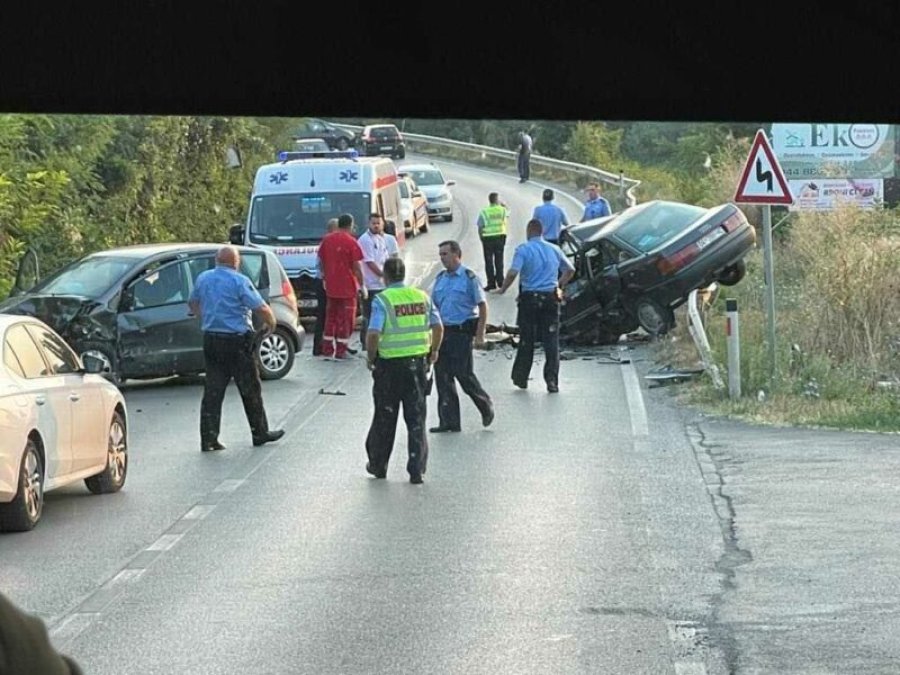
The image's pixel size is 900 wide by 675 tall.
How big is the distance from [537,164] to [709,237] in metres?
35.2

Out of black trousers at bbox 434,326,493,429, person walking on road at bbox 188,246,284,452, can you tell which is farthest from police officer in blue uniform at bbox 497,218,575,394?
person walking on road at bbox 188,246,284,452

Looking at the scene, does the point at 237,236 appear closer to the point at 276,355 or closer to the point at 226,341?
the point at 276,355

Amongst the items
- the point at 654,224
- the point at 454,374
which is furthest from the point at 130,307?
the point at 654,224

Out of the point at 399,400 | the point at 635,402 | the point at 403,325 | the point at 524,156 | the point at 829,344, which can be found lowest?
the point at 635,402

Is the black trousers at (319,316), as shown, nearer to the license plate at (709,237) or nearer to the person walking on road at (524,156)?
Result: the license plate at (709,237)

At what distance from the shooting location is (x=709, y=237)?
77.4 feet

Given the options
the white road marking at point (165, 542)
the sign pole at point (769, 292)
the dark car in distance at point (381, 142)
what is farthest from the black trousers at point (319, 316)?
the dark car in distance at point (381, 142)

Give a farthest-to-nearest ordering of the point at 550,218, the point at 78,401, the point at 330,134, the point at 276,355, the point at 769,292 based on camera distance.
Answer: the point at 330,134
the point at 550,218
the point at 276,355
the point at 769,292
the point at 78,401

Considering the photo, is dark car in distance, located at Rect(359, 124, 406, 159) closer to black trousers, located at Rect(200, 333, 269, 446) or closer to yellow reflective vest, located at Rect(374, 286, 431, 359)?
black trousers, located at Rect(200, 333, 269, 446)

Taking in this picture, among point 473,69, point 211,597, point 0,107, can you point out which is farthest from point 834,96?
point 211,597

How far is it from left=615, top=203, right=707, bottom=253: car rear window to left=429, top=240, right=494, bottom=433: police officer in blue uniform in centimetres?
690

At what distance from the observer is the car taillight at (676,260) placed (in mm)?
23391

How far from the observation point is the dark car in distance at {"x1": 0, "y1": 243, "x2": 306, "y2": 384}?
19.9 m

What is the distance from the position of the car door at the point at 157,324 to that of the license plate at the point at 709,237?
6975 millimetres
